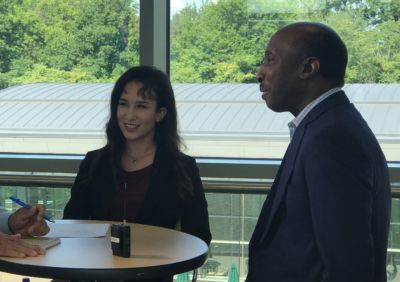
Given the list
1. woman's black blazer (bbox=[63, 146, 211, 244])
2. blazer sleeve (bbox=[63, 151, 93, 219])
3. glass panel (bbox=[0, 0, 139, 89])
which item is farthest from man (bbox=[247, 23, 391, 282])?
glass panel (bbox=[0, 0, 139, 89])

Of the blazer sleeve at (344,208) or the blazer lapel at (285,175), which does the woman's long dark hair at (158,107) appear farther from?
the blazer sleeve at (344,208)

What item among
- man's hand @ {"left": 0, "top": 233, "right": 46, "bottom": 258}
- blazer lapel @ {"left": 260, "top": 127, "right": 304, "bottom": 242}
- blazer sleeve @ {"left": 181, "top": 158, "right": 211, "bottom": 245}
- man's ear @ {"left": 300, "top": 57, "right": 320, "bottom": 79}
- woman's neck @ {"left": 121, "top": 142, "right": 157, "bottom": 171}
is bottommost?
blazer sleeve @ {"left": 181, "top": 158, "right": 211, "bottom": 245}

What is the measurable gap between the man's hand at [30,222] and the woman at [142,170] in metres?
0.57

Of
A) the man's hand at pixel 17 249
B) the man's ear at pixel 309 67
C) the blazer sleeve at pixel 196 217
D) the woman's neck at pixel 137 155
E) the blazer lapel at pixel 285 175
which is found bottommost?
the blazer sleeve at pixel 196 217

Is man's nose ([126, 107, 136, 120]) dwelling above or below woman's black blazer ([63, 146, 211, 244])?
above

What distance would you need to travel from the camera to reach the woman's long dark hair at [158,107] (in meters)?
3.04

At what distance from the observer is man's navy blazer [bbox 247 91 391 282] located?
160 centimetres

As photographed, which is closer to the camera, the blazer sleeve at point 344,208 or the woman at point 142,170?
the blazer sleeve at point 344,208

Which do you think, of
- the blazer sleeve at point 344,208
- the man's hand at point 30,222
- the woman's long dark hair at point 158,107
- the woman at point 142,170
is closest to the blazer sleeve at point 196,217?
the woman at point 142,170

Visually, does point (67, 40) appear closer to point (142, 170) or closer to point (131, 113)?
point (131, 113)

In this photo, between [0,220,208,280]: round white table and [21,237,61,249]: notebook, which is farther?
[21,237,61,249]: notebook

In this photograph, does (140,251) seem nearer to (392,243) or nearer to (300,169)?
(300,169)

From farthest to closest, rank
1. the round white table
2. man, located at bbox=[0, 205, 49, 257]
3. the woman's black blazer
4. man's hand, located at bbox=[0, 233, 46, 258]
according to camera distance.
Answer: the woman's black blazer < man, located at bbox=[0, 205, 49, 257] < man's hand, located at bbox=[0, 233, 46, 258] < the round white table

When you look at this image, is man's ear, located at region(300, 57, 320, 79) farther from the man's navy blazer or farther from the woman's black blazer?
the woman's black blazer
